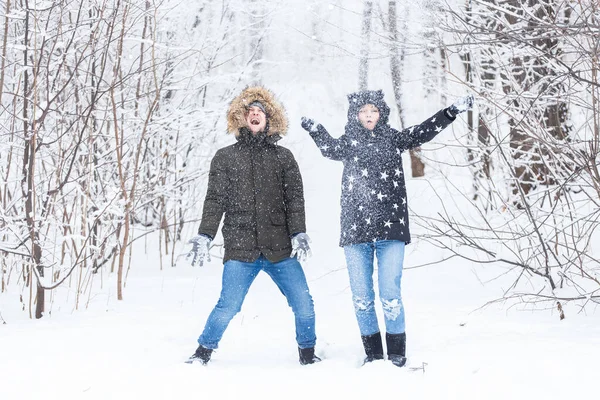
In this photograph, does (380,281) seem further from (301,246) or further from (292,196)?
(292,196)

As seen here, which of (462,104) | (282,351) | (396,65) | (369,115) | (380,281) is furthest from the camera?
(396,65)

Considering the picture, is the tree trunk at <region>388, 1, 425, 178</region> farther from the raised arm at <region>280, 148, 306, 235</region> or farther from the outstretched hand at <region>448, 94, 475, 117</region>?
the raised arm at <region>280, 148, 306, 235</region>

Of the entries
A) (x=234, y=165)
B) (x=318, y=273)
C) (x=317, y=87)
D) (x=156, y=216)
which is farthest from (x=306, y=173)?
(x=234, y=165)

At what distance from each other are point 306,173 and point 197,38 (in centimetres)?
853

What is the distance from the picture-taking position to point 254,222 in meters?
3.61

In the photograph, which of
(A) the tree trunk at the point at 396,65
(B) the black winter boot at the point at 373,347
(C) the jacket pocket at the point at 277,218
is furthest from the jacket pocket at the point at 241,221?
(A) the tree trunk at the point at 396,65

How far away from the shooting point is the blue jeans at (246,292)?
11.7ft

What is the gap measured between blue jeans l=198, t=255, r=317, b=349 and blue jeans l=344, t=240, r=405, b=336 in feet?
0.99

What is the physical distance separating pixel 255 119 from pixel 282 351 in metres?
1.52

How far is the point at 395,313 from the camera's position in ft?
11.5

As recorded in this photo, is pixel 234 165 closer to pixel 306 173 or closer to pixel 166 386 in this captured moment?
pixel 166 386

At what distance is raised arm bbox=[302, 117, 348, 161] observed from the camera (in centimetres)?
375

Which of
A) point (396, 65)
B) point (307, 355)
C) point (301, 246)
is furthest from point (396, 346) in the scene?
point (396, 65)

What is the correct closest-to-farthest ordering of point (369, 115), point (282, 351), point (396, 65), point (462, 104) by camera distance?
point (462, 104)
point (369, 115)
point (282, 351)
point (396, 65)
